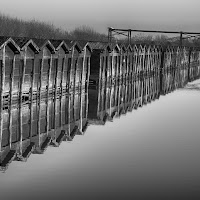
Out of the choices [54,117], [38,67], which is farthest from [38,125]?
[38,67]

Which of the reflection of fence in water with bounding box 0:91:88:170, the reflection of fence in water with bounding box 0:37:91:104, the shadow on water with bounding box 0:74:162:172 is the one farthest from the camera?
the reflection of fence in water with bounding box 0:37:91:104

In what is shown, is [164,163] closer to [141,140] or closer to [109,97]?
[141,140]

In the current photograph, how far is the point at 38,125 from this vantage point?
22422 mm

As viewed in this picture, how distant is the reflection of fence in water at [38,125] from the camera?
18281 mm

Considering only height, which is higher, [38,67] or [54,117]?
[38,67]

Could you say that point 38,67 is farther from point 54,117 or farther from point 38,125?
point 38,125

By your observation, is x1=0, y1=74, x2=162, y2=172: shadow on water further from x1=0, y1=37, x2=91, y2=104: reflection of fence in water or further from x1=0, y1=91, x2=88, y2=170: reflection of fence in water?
x1=0, y1=37, x2=91, y2=104: reflection of fence in water

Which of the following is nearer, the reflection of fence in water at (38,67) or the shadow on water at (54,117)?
the shadow on water at (54,117)

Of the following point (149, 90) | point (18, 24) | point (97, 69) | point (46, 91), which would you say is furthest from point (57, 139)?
point (18, 24)

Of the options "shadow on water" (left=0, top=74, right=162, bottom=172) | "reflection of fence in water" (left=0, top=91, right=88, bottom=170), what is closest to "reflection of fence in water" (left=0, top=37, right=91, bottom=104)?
"shadow on water" (left=0, top=74, right=162, bottom=172)

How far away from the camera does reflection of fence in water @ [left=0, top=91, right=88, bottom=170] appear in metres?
18.3

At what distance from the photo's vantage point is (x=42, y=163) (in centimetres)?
1712

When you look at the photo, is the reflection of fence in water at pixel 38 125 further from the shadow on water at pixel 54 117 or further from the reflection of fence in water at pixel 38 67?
the reflection of fence in water at pixel 38 67

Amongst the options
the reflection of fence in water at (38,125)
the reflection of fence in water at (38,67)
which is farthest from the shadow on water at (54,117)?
the reflection of fence in water at (38,67)
